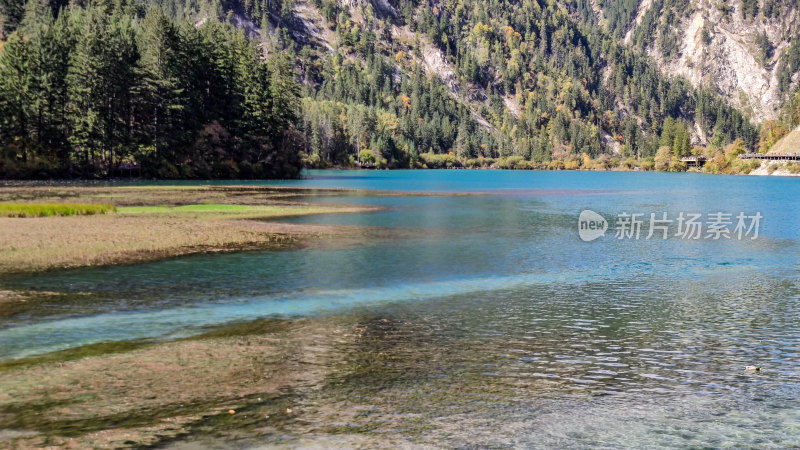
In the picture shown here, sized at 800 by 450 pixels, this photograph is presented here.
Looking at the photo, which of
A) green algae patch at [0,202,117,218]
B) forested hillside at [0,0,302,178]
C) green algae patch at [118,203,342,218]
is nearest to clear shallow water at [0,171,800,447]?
green algae patch at [118,203,342,218]

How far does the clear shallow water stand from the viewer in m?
13.8

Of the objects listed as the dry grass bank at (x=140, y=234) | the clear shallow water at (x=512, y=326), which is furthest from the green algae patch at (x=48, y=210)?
the clear shallow water at (x=512, y=326)

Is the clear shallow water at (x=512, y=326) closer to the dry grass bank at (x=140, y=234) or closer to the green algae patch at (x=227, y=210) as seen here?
the dry grass bank at (x=140, y=234)

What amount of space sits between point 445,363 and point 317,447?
6.26 m

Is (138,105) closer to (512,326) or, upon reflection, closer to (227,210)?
(227,210)

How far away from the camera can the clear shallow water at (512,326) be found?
13766mm

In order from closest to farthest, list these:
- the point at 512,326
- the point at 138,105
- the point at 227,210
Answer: the point at 512,326 < the point at 227,210 < the point at 138,105

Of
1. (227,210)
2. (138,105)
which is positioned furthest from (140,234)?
(138,105)

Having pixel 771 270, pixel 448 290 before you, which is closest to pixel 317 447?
pixel 448 290

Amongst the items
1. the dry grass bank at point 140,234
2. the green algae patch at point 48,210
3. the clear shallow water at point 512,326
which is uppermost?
the green algae patch at point 48,210

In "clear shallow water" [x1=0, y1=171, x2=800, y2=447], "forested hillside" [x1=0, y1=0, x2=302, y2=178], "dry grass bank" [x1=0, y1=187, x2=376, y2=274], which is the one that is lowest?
"clear shallow water" [x1=0, y1=171, x2=800, y2=447]

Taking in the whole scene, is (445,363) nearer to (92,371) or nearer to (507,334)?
(507,334)

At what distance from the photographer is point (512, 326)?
881 inches

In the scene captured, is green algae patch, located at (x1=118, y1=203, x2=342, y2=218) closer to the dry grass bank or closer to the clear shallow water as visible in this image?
the dry grass bank
